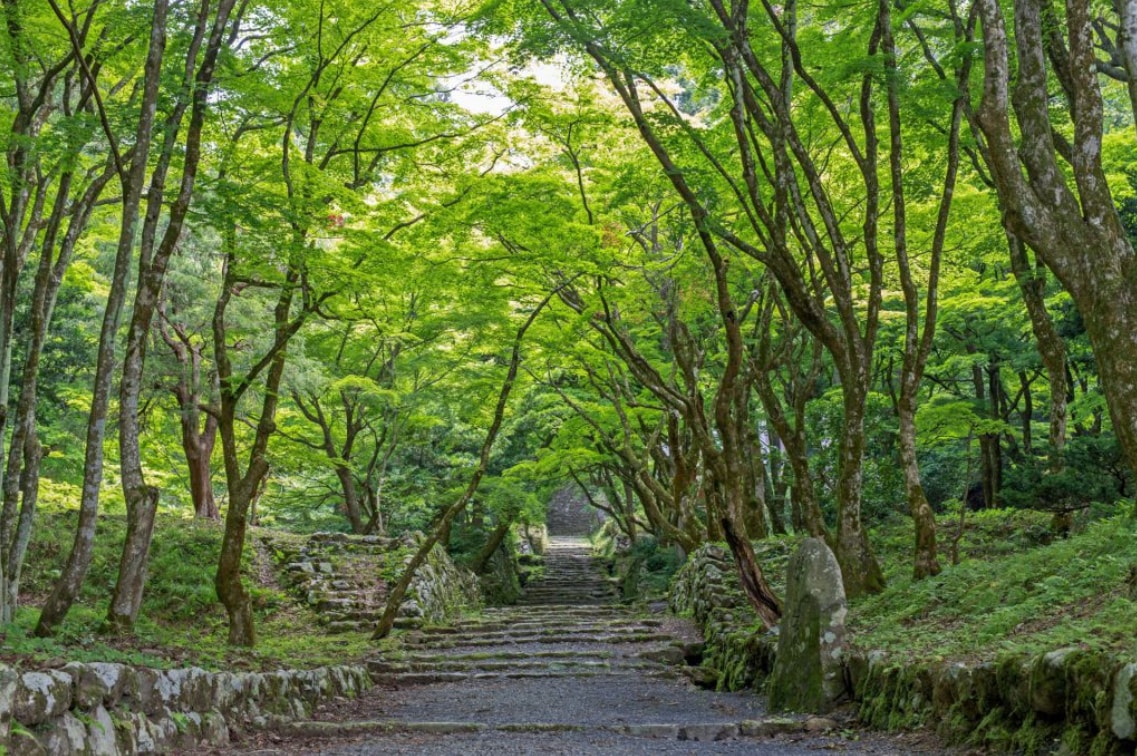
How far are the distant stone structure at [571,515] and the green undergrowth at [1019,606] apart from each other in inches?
1146

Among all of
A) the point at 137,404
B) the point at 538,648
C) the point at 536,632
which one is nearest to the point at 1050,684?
the point at 137,404

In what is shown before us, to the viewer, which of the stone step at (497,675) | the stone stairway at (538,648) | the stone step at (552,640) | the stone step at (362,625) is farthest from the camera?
the stone step at (362,625)

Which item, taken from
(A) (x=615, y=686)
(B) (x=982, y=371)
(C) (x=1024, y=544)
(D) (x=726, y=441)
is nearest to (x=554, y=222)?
(D) (x=726, y=441)

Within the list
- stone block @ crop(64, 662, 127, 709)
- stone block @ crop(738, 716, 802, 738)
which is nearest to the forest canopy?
stone block @ crop(64, 662, 127, 709)

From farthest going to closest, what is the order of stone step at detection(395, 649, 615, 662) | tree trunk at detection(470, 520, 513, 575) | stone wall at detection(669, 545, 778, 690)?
tree trunk at detection(470, 520, 513, 575)
stone step at detection(395, 649, 615, 662)
stone wall at detection(669, 545, 778, 690)

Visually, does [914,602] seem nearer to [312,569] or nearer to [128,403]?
[128,403]

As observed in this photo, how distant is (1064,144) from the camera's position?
793cm

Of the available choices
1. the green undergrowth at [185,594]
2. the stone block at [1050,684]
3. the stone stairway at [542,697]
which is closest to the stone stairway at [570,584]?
the stone stairway at [542,697]

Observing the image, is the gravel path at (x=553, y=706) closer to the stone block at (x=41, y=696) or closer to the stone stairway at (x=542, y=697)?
the stone stairway at (x=542, y=697)

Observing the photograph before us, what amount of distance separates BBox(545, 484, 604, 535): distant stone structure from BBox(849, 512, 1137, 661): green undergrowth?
2911 cm

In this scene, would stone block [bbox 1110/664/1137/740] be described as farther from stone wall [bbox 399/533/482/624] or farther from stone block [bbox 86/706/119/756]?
stone wall [bbox 399/533/482/624]

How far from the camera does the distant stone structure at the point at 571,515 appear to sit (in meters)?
37.6

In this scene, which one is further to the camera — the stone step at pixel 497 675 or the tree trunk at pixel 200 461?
the tree trunk at pixel 200 461

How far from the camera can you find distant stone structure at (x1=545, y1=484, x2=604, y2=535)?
37.6 m
